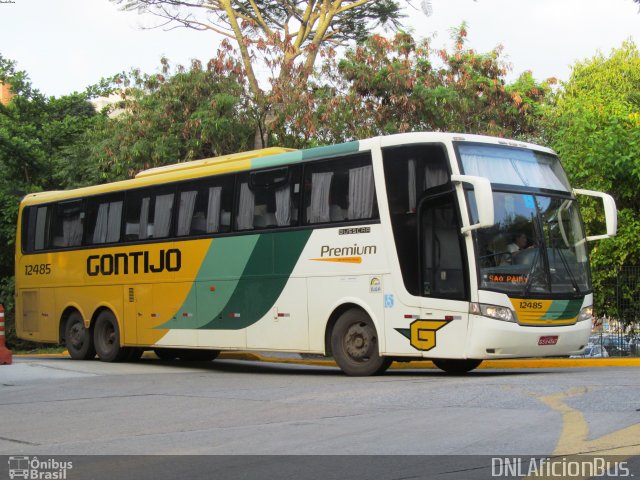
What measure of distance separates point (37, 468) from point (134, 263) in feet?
39.6

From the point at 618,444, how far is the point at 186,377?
958cm

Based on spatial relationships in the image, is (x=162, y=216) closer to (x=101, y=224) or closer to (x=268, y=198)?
(x=101, y=224)

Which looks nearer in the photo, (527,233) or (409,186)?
(527,233)

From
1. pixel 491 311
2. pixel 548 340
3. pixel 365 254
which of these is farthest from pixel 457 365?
pixel 365 254

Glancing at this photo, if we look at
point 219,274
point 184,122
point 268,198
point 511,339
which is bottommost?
point 511,339

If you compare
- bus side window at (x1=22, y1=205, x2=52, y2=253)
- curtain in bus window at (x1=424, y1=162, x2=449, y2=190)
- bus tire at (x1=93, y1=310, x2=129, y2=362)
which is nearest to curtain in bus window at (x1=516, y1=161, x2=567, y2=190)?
curtain in bus window at (x1=424, y1=162, x2=449, y2=190)

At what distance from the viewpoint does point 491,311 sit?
13.4 metres

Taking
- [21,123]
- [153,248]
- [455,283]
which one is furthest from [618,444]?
[21,123]

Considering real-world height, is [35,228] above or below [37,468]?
above

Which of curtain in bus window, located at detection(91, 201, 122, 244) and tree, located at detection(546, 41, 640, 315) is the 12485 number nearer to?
curtain in bus window, located at detection(91, 201, 122, 244)

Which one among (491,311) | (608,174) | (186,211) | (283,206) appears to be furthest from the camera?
(608,174)

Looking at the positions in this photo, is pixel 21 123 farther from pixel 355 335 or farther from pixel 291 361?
pixel 355 335

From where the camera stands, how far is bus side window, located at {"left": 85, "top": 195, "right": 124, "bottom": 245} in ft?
64.5

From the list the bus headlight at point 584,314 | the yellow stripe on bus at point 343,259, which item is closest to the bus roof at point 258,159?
the yellow stripe on bus at point 343,259
